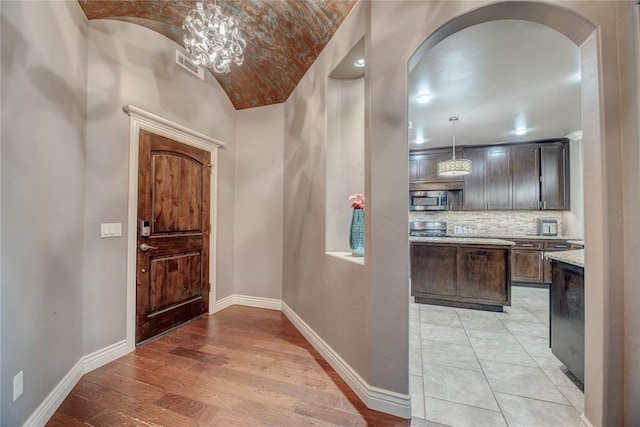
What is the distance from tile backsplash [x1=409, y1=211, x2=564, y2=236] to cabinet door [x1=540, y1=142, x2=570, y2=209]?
1.02 feet

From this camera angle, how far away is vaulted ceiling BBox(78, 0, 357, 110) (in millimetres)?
2219

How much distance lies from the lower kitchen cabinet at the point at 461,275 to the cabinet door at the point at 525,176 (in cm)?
248

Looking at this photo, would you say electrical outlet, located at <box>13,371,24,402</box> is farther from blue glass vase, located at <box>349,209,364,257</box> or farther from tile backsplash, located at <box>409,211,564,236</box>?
tile backsplash, located at <box>409,211,564,236</box>

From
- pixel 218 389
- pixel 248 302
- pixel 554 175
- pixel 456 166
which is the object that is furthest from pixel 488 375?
pixel 554 175

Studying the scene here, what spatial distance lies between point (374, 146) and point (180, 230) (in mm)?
2420

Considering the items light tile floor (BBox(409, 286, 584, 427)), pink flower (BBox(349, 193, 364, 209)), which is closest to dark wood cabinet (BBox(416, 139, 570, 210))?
light tile floor (BBox(409, 286, 584, 427))

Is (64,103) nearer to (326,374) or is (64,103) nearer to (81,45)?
(81,45)

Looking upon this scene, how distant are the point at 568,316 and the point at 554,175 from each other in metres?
4.38

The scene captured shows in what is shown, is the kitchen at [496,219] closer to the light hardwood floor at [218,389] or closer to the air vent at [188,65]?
the light hardwood floor at [218,389]

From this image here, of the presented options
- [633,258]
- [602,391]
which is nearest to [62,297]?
[602,391]

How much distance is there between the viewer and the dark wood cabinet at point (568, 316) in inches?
76.7

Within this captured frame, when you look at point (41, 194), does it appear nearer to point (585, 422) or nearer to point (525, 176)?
point (585, 422)

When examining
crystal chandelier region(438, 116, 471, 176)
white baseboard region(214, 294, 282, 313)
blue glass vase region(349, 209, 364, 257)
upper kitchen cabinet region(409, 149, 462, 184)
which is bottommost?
white baseboard region(214, 294, 282, 313)

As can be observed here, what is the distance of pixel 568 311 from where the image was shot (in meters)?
2.10
